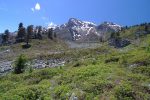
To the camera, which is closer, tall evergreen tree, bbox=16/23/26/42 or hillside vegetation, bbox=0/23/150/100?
hillside vegetation, bbox=0/23/150/100

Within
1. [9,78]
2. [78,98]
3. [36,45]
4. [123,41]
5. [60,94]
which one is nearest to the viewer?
[78,98]

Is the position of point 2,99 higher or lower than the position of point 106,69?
lower

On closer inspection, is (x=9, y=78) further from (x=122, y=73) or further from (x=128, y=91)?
(x=128, y=91)

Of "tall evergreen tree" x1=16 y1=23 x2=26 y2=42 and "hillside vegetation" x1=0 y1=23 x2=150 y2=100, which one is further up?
"tall evergreen tree" x1=16 y1=23 x2=26 y2=42

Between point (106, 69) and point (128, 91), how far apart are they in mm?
12049

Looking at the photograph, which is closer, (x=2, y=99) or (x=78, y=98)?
(x=78, y=98)

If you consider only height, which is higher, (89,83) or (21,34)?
(21,34)

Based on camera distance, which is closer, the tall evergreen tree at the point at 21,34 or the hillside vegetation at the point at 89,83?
the hillside vegetation at the point at 89,83

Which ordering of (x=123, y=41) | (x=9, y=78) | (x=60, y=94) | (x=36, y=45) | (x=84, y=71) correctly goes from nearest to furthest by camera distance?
(x=60, y=94)
(x=84, y=71)
(x=9, y=78)
(x=123, y=41)
(x=36, y=45)

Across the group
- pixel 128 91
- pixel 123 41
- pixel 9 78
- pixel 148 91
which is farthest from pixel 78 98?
pixel 123 41

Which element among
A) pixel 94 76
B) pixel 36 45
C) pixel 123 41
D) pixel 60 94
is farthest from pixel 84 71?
pixel 36 45

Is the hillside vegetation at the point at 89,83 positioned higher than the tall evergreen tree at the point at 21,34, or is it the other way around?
the tall evergreen tree at the point at 21,34

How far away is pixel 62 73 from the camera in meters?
57.5

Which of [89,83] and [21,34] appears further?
[21,34]
